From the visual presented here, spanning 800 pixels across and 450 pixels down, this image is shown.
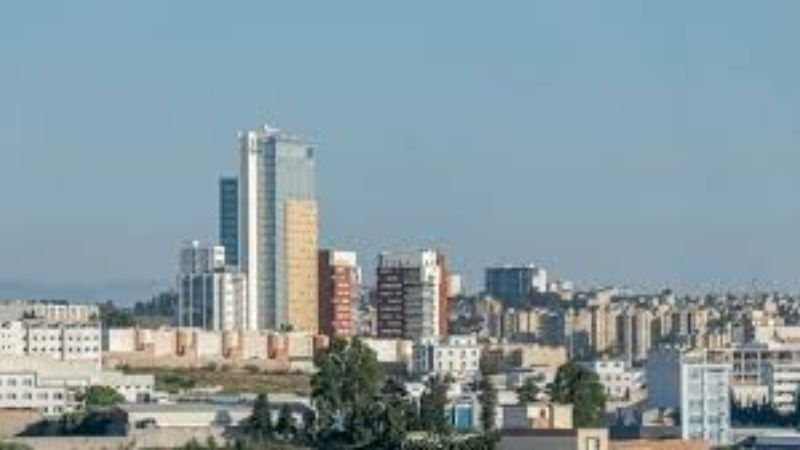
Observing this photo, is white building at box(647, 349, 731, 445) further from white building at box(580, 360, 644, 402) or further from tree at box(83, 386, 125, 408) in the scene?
tree at box(83, 386, 125, 408)

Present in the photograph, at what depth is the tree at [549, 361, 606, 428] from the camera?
5466 cm

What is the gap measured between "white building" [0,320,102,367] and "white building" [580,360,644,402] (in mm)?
9524

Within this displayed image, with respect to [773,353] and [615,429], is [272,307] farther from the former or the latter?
[615,429]

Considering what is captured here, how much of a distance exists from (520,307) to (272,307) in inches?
800

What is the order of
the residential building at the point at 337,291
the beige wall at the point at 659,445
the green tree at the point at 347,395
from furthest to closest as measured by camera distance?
the residential building at the point at 337,291, the beige wall at the point at 659,445, the green tree at the point at 347,395

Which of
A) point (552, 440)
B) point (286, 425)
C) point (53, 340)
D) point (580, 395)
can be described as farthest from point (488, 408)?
→ point (53, 340)

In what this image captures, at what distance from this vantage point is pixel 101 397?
185ft

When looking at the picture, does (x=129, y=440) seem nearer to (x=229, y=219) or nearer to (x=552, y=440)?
(x=552, y=440)

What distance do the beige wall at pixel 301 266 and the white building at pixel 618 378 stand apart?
9061 millimetres

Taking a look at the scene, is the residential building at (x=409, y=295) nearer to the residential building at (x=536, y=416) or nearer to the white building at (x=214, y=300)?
the white building at (x=214, y=300)

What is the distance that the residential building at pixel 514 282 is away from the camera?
115000mm

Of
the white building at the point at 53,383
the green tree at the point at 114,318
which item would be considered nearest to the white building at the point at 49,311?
the green tree at the point at 114,318

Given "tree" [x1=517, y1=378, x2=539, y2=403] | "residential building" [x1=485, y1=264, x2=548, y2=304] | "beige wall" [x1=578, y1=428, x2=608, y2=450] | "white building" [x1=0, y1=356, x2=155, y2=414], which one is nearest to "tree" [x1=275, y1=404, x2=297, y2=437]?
"beige wall" [x1=578, y1=428, x2=608, y2=450]

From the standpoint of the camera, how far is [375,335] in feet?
295
